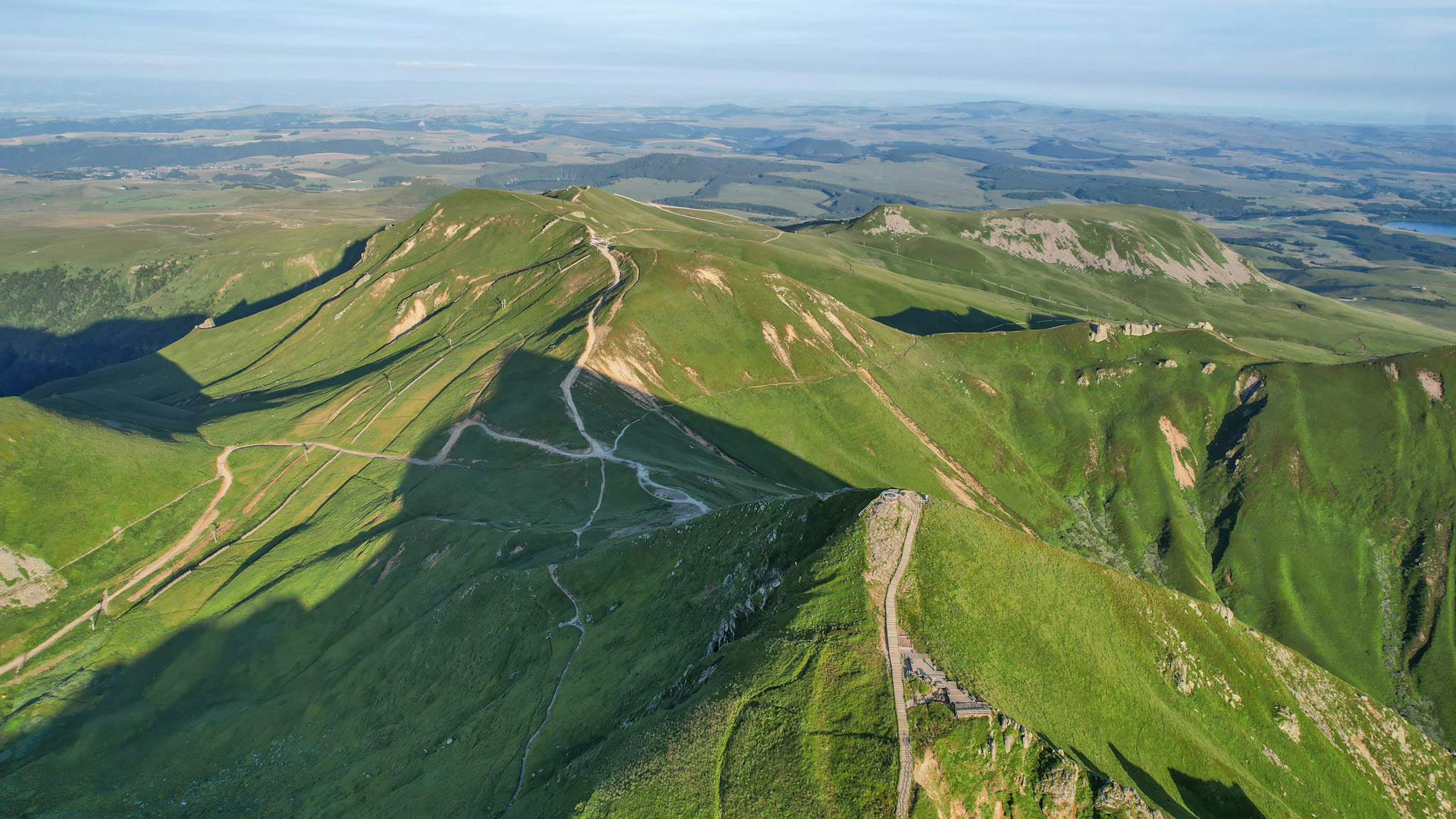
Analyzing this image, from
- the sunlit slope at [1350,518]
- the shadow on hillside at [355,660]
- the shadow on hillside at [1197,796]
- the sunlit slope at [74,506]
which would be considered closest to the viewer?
the shadow on hillside at [1197,796]

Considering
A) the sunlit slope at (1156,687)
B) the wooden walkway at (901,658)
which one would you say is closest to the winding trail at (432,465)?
the wooden walkway at (901,658)

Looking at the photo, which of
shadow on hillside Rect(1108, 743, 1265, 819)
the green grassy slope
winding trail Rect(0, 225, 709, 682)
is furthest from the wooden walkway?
winding trail Rect(0, 225, 709, 682)

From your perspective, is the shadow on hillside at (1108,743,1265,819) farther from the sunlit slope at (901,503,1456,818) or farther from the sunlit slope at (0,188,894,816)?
the sunlit slope at (0,188,894,816)

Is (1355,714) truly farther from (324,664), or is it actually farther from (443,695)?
(324,664)

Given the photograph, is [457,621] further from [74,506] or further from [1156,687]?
[74,506]

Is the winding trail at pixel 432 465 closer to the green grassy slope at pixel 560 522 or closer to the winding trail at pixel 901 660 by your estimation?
the green grassy slope at pixel 560 522

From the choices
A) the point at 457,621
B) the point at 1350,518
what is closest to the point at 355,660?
the point at 457,621

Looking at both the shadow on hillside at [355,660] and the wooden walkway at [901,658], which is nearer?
the wooden walkway at [901,658]
